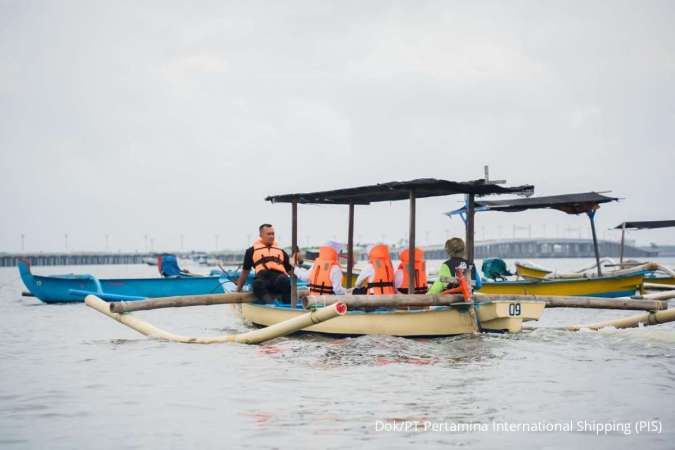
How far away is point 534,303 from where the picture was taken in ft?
46.8

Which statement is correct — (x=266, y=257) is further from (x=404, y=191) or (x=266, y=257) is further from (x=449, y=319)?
(x=449, y=319)

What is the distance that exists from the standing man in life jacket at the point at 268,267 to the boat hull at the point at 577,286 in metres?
9.98

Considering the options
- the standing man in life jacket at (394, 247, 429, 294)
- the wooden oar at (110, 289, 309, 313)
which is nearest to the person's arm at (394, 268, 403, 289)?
the standing man in life jacket at (394, 247, 429, 294)

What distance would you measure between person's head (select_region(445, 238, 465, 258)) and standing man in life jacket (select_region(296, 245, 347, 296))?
2.42 meters

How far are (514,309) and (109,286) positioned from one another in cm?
1980

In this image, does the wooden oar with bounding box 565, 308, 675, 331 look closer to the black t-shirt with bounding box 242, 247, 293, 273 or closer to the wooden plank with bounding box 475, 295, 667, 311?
the wooden plank with bounding box 475, 295, 667, 311

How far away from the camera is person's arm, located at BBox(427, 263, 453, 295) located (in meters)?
14.7

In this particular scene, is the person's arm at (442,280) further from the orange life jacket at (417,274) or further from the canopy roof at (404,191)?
the canopy roof at (404,191)

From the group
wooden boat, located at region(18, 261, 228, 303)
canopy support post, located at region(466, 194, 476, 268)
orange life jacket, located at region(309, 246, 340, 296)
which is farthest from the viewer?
wooden boat, located at region(18, 261, 228, 303)

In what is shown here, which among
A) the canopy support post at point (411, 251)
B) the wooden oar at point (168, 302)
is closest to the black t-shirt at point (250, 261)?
the wooden oar at point (168, 302)

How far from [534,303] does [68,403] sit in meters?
8.56

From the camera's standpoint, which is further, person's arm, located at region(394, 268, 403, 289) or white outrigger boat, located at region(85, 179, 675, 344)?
person's arm, located at region(394, 268, 403, 289)

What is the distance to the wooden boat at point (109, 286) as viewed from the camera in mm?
29625

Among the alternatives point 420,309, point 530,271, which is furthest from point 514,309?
point 530,271
